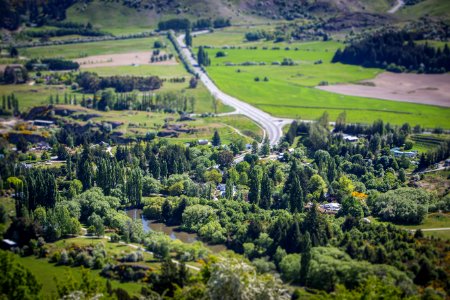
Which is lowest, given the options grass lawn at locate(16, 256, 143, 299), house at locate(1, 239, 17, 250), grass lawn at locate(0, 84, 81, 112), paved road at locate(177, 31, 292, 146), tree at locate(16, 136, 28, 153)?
grass lawn at locate(16, 256, 143, 299)

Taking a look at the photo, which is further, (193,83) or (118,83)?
(193,83)

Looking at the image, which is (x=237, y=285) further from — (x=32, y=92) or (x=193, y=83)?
(x=32, y=92)

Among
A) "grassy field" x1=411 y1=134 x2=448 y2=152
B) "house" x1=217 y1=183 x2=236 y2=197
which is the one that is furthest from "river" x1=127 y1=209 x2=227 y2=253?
"grassy field" x1=411 y1=134 x2=448 y2=152

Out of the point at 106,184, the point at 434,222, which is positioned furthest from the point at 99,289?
the point at 434,222

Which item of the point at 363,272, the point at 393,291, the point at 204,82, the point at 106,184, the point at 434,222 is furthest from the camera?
the point at 204,82

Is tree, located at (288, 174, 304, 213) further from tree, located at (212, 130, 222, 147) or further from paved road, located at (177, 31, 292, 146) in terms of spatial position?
tree, located at (212, 130, 222, 147)

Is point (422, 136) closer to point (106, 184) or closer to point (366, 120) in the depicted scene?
point (366, 120)

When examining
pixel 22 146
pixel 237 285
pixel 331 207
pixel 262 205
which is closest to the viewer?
pixel 237 285

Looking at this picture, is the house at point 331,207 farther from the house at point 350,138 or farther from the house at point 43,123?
the house at point 43,123

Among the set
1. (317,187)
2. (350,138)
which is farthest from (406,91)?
(317,187)
